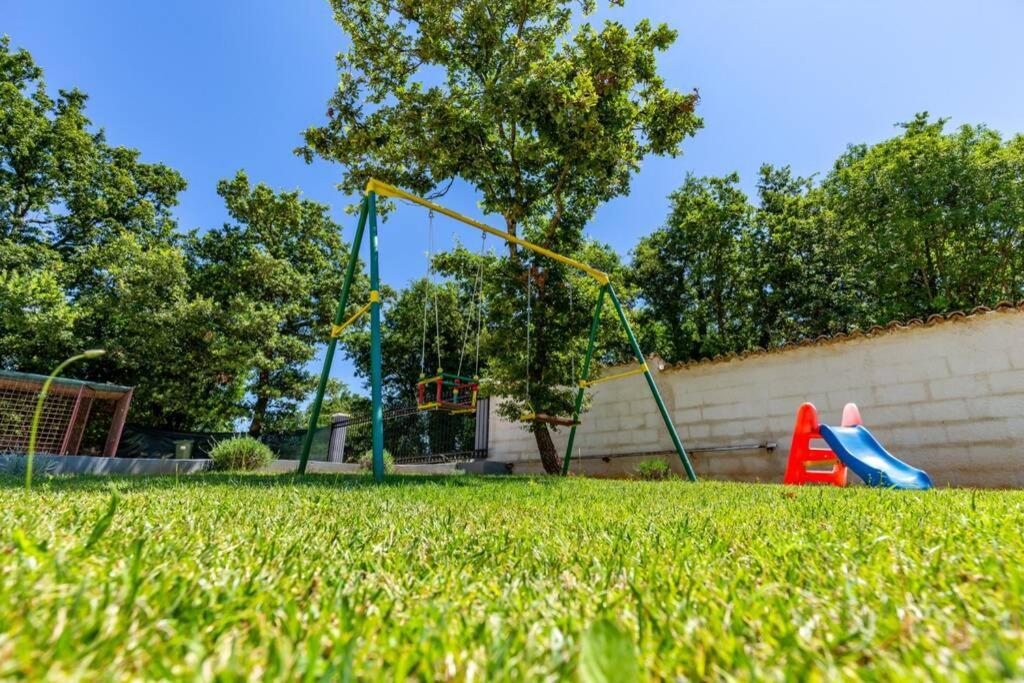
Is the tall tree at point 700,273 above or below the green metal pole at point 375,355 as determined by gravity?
above

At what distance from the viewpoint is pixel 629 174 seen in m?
7.64

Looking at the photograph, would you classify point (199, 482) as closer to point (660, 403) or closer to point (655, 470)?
point (660, 403)

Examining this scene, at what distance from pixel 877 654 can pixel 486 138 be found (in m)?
7.25

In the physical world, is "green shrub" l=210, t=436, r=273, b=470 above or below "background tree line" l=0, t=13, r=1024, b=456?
below

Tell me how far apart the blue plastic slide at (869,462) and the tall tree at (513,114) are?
3288 millimetres

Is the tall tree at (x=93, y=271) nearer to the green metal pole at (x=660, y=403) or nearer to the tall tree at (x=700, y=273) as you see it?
the green metal pole at (x=660, y=403)

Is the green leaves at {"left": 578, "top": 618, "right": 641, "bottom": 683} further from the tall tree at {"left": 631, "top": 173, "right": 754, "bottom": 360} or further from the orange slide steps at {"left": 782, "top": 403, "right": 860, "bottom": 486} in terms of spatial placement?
the tall tree at {"left": 631, "top": 173, "right": 754, "bottom": 360}

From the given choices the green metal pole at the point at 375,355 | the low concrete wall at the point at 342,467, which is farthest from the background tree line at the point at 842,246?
the green metal pole at the point at 375,355

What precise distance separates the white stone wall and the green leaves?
6.93 m

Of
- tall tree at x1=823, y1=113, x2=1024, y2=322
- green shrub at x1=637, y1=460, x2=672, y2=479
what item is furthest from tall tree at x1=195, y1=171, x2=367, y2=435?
tall tree at x1=823, y1=113, x2=1024, y2=322

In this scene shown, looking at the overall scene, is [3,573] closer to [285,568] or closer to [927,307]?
[285,568]

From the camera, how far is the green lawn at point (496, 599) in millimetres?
488

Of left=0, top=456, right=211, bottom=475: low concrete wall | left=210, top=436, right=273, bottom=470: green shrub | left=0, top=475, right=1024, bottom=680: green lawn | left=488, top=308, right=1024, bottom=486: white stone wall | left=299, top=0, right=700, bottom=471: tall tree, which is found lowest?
left=0, top=475, right=1024, bottom=680: green lawn

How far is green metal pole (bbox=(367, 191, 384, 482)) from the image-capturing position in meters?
3.48
